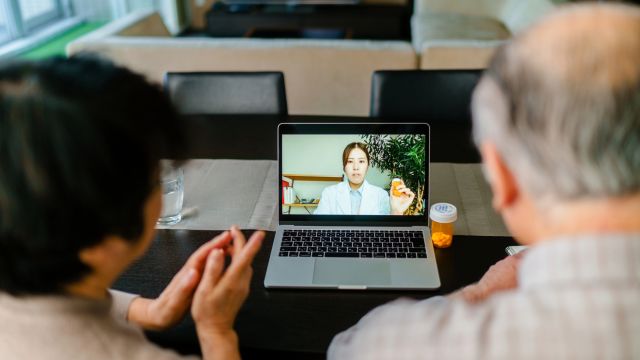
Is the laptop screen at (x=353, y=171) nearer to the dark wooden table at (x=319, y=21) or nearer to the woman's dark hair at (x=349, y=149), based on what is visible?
the woman's dark hair at (x=349, y=149)

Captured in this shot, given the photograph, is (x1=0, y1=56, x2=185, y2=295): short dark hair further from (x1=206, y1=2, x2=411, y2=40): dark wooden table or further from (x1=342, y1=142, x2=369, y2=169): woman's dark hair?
(x1=206, y1=2, x2=411, y2=40): dark wooden table

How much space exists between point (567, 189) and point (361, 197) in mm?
648

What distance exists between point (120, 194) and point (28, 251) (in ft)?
0.39

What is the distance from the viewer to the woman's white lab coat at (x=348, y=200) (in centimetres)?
114

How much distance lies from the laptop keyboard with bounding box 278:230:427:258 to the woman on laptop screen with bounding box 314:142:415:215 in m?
0.05

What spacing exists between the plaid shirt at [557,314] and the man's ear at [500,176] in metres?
0.06

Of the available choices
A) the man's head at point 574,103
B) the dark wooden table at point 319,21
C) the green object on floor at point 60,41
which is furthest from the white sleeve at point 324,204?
the dark wooden table at point 319,21

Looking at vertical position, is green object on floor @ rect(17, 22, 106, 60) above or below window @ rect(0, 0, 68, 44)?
below

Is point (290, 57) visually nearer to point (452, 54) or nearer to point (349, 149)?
point (452, 54)

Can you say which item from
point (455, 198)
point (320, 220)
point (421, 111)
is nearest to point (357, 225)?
point (320, 220)

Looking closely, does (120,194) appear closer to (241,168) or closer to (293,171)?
(293,171)

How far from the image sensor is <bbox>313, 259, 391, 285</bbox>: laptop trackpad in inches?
38.5

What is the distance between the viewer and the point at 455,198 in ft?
4.17

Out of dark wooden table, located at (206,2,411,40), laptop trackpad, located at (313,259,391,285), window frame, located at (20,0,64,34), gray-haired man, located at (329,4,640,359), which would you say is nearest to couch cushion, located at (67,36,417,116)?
laptop trackpad, located at (313,259,391,285)
